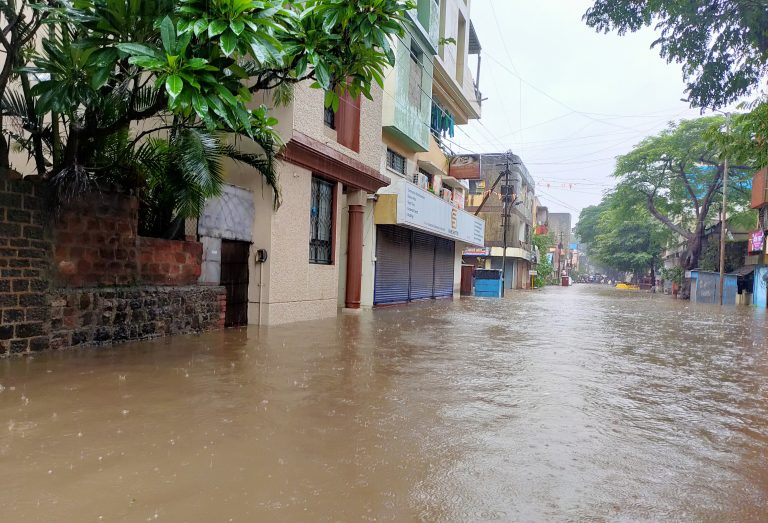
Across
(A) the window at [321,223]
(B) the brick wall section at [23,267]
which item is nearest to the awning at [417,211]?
(A) the window at [321,223]

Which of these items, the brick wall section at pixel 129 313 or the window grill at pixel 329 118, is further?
the window grill at pixel 329 118

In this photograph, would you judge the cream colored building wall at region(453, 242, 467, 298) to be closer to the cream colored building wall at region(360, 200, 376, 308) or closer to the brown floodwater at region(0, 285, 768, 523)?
the cream colored building wall at region(360, 200, 376, 308)

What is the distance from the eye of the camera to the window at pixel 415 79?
1597 centimetres

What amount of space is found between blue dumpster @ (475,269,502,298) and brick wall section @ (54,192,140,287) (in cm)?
2108

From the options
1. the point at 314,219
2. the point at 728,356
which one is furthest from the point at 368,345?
the point at 728,356

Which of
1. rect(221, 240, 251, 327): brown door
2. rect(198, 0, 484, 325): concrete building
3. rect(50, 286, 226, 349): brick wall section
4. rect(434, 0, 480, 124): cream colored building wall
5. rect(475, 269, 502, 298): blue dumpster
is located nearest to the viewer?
rect(50, 286, 226, 349): brick wall section

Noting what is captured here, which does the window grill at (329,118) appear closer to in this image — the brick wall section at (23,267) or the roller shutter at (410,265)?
the roller shutter at (410,265)

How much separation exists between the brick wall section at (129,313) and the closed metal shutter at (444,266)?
13.5 metres

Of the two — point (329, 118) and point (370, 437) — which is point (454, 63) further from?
point (370, 437)

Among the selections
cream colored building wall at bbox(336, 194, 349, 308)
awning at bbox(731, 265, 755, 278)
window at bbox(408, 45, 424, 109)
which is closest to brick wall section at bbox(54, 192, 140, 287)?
cream colored building wall at bbox(336, 194, 349, 308)

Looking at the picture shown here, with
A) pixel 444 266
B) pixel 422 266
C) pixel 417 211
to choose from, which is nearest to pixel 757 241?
pixel 444 266

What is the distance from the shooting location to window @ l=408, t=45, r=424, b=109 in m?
16.0

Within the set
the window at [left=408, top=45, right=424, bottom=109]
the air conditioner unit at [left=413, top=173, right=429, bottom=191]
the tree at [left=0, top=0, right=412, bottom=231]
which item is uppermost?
the window at [left=408, top=45, right=424, bottom=109]

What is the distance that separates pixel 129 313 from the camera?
280 inches
